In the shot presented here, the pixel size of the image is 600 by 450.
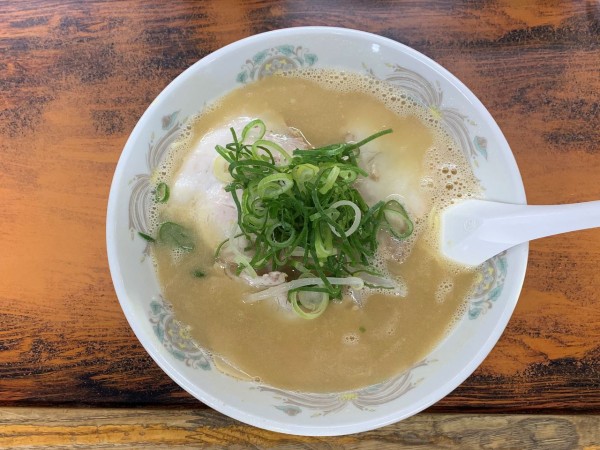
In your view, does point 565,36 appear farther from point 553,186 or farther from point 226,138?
point 226,138

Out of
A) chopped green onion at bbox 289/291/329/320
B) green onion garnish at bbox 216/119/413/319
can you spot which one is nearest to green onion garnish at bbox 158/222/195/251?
green onion garnish at bbox 216/119/413/319

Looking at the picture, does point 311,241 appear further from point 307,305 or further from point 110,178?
point 110,178

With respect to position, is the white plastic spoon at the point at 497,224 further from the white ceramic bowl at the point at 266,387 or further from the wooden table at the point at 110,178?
the wooden table at the point at 110,178

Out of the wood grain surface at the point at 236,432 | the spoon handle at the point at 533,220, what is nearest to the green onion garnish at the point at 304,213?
the spoon handle at the point at 533,220

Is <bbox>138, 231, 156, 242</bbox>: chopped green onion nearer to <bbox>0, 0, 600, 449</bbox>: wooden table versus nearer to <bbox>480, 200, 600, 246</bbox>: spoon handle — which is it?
<bbox>0, 0, 600, 449</bbox>: wooden table

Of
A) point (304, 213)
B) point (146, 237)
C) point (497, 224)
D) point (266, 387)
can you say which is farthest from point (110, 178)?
point (497, 224)

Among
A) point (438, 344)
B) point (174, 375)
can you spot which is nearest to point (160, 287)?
point (174, 375)
